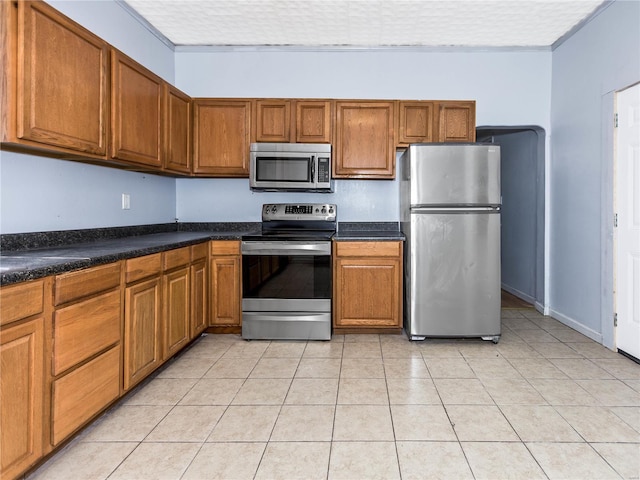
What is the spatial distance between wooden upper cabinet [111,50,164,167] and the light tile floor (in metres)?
1.51

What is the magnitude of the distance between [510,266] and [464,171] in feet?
8.98

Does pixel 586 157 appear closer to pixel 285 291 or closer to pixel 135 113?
pixel 285 291

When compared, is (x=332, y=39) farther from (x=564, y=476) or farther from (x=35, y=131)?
(x=564, y=476)

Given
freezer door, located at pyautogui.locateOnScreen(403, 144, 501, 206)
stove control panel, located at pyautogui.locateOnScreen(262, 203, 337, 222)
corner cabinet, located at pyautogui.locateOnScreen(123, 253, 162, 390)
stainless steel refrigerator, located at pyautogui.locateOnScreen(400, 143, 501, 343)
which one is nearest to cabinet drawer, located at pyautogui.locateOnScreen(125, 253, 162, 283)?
corner cabinet, located at pyautogui.locateOnScreen(123, 253, 162, 390)

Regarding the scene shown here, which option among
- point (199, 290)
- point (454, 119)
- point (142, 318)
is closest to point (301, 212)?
point (199, 290)

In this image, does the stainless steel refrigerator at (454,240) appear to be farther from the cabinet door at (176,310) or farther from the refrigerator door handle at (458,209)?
the cabinet door at (176,310)

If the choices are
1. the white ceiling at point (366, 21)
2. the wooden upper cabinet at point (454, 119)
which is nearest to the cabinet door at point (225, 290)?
the white ceiling at point (366, 21)

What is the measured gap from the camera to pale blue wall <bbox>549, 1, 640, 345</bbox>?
10.2 ft

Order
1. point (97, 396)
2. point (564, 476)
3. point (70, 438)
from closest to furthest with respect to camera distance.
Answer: point (564, 476) < point (70, 438) < point (97, 396)

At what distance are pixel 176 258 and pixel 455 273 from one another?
2177 mm

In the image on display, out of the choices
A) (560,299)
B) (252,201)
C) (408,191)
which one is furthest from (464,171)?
(252,201)

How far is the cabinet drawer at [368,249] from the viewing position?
11.5 ft

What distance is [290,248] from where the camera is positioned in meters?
3.39

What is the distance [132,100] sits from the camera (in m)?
2.69
